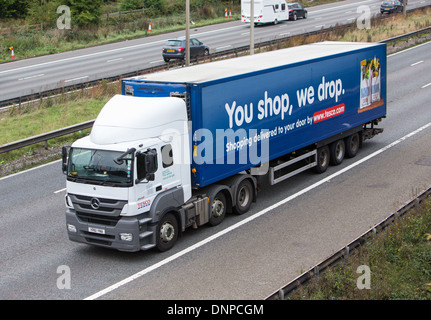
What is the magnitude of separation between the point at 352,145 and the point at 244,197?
19.4 ft

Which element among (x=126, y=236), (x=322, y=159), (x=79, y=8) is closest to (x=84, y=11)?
(x=79, y=8)

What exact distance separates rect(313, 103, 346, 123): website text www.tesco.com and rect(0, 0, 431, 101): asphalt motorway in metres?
14.6

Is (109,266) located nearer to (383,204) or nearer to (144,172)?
(144,172)

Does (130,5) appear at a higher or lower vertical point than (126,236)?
higher

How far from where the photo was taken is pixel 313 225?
45.5ft

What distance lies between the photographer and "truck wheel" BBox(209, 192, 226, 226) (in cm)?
1394

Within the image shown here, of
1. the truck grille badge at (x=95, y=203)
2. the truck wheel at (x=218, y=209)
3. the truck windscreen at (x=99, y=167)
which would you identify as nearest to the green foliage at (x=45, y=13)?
the truck wheel at (x=218, y=209)

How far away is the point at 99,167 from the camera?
11969 millimetres

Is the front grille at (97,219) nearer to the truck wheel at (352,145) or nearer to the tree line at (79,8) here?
the truck wheel at (352,145)

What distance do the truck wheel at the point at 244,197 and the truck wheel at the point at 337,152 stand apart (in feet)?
14.2

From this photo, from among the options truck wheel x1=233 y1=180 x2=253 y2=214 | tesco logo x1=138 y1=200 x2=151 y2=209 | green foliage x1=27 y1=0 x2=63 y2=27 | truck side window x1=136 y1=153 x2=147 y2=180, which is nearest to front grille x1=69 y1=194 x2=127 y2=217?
tesco logo x1=138 y1=200 x2=151 y2=209

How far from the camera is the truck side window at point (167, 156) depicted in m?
12.4

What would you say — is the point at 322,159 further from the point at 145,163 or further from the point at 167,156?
the point at 145,163
